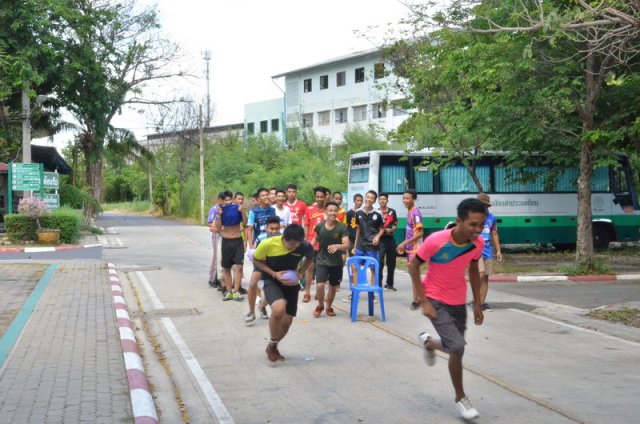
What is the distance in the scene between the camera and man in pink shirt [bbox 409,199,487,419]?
19.5 ft

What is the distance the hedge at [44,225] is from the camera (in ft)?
87.3

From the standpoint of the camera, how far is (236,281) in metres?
13.1

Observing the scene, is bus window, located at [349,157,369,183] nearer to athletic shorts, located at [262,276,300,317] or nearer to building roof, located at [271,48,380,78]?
athletic shorts, located at [262,276,300,317]

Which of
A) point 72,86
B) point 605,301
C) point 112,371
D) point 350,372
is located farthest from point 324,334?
point 72,86

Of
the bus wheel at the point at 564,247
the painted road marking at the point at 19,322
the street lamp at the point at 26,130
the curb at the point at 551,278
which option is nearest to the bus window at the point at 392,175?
the bus wheel at the point at 564,247

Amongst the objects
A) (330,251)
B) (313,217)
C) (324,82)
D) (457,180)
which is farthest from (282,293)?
(324,82)

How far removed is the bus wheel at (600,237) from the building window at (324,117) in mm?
34553

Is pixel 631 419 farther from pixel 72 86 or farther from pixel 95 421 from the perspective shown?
pixel 72 86

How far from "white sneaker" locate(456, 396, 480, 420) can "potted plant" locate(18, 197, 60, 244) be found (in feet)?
75.5

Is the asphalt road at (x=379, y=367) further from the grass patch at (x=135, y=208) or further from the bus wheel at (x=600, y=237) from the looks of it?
the grass patch at (x=135, y=208)

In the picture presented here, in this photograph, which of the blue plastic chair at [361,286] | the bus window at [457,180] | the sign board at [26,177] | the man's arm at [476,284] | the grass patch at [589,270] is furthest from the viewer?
the sign board at [26,177]

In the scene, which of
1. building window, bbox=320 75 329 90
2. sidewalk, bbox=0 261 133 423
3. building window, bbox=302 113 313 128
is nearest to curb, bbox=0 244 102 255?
sidewalk, bbox=0 261 133 423

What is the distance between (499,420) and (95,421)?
310 cm

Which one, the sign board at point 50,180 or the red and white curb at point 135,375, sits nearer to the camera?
the red and white curb at point 135,375
